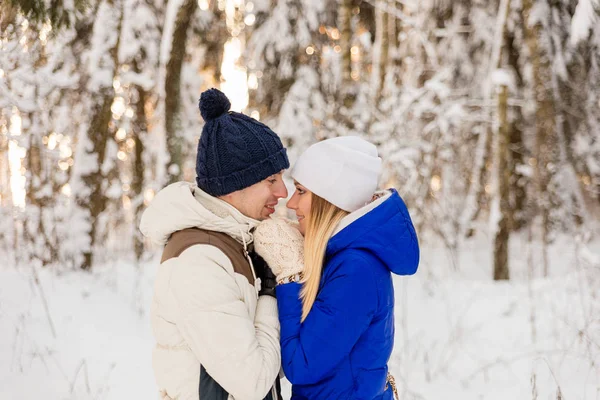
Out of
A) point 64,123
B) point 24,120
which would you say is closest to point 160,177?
point 24,120

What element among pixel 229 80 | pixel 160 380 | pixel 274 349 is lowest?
pixel 160 380

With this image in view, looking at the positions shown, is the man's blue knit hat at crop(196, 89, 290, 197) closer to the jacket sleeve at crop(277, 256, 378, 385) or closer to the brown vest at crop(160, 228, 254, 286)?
the brown vest at crop(160, 228, 254, 286)

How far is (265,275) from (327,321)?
0.35 m

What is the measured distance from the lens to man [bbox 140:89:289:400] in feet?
6.32

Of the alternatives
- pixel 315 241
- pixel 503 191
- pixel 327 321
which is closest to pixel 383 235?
pixel 315 241

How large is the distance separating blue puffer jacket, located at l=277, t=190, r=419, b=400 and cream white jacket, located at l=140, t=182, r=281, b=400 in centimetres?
10

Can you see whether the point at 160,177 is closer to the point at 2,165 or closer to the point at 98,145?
the point at 98,145

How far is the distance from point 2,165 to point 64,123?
1984 mm

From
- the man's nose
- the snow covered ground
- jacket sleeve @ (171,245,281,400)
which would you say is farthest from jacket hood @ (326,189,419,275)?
the snow covered ground

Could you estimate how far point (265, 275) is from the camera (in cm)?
225

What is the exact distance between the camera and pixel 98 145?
7539 millimetres

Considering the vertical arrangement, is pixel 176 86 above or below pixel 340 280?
above

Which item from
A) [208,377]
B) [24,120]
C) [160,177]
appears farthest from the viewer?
[160,177]

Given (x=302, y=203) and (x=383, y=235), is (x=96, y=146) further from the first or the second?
(x=383, y=235)
